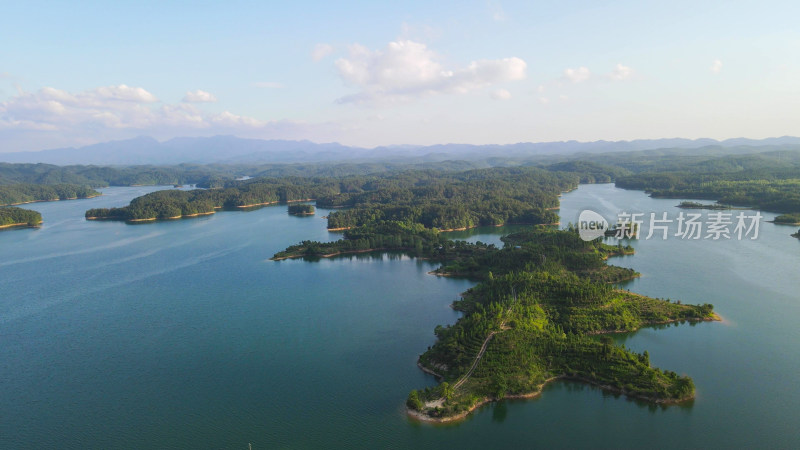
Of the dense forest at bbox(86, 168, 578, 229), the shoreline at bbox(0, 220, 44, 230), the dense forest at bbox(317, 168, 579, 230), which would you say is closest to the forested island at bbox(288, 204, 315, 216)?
the dense forest at bbox(317, 168, 579, 230)

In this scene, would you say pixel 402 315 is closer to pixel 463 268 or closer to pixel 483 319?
pixel 483 319

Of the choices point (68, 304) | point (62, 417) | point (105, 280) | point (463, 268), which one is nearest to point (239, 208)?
point (105, 280)

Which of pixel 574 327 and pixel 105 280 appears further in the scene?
pixel 105 280

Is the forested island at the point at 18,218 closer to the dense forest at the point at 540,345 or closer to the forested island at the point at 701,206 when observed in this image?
the dense forest at the point at 540,345

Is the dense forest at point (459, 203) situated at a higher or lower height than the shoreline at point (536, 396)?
higher
